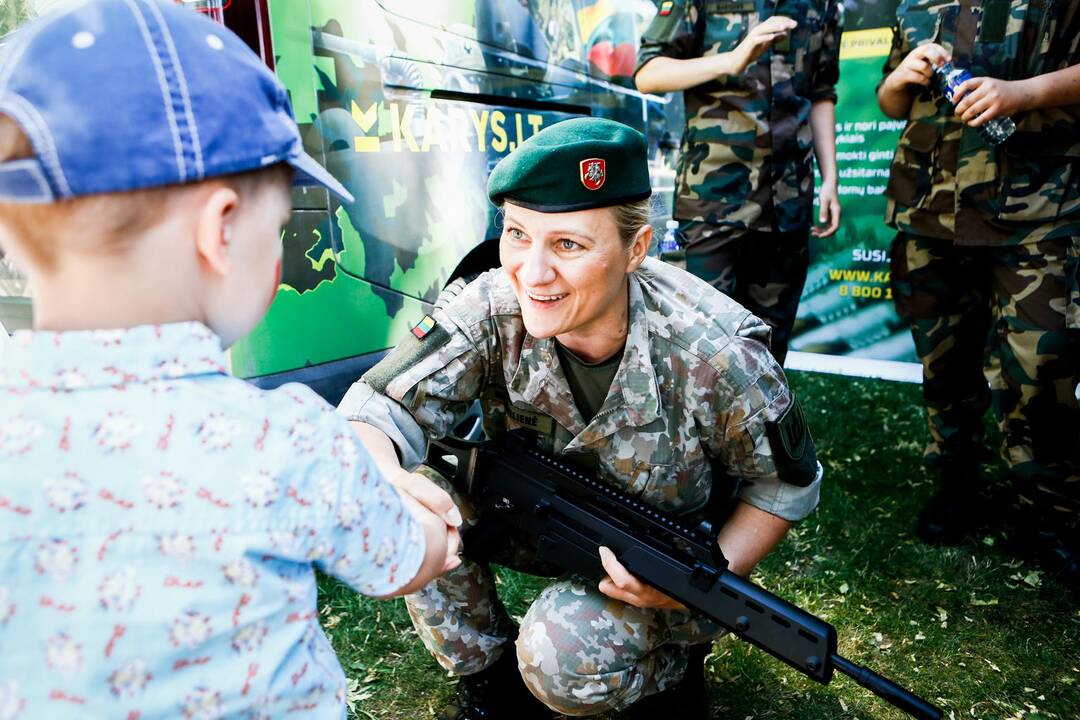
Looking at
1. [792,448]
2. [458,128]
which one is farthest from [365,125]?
[792,448]

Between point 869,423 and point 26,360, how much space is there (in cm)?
380

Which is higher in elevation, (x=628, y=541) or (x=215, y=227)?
(x=215, y=227)

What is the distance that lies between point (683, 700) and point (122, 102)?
1689 mm

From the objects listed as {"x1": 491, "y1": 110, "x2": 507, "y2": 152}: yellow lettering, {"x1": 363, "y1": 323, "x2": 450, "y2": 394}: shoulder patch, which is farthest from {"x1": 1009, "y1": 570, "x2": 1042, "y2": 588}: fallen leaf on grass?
{"x1": 491, "y1": 110, "x2": 507, "y2": 152}: yellow lettering

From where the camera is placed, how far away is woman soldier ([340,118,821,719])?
1614mm

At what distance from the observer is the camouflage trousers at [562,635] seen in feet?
5.41

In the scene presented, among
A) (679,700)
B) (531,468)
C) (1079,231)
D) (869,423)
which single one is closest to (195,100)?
(531,468)

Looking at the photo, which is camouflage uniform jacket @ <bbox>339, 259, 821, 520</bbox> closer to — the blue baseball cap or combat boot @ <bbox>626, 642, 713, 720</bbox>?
combat boot @ <bbox>626, 642, 713, 720</bbox>

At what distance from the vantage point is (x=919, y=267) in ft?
9.07

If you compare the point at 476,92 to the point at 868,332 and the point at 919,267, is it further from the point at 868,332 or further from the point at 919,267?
the point at 868,332

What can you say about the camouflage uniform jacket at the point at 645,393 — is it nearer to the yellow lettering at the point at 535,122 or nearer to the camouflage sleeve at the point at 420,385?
the camouflage sleeve at the point at 420,385

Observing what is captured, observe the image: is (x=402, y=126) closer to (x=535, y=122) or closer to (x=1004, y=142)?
(x=535, y=122)

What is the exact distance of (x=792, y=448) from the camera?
167 cm

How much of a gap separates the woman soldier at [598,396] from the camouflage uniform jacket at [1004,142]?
1239 millimetres
